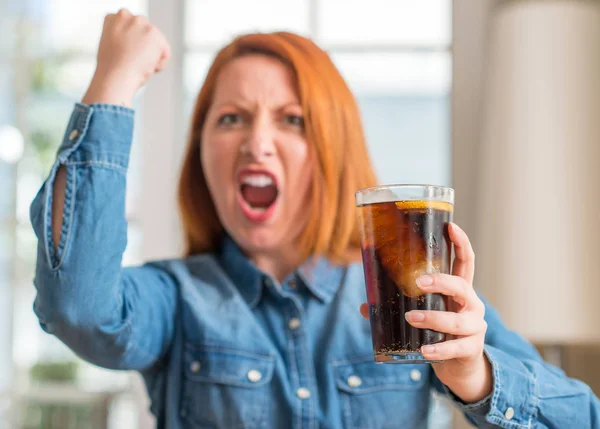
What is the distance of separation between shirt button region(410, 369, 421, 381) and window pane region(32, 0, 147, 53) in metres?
2.19

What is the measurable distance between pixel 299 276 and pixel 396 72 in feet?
5.75

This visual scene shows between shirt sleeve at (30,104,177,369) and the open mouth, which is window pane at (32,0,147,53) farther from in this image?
shirt sleeve at (30,104,177,369)

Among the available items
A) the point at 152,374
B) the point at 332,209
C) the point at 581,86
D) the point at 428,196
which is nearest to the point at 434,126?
the point at 581,86

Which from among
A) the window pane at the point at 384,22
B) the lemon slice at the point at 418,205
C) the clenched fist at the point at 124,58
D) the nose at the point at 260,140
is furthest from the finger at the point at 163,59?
the window pane at the point at 384,22

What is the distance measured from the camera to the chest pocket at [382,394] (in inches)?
49.1

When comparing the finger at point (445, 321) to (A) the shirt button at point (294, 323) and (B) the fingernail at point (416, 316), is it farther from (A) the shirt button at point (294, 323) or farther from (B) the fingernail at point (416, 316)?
(A) the shirt button at point (294, 323)

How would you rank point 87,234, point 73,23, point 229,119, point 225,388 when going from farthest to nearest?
1. point 73,23
2. point 229,119
3. point 225,388
4. point 87,234

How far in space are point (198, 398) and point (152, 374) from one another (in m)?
0.12

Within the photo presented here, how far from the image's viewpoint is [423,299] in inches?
34.6

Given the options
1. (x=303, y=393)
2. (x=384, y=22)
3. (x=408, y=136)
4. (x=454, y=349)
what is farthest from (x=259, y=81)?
(x=384, y=22)

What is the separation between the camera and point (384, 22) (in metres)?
2.95

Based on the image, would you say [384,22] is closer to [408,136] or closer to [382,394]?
[408,136]

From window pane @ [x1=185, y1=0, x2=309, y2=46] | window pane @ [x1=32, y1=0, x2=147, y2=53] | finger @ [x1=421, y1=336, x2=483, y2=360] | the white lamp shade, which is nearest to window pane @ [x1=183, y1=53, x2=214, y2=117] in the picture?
window pane @ [x1=185, y1=0, x2=309, y2=46]

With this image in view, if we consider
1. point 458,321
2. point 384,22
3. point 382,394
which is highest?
point 384,22
